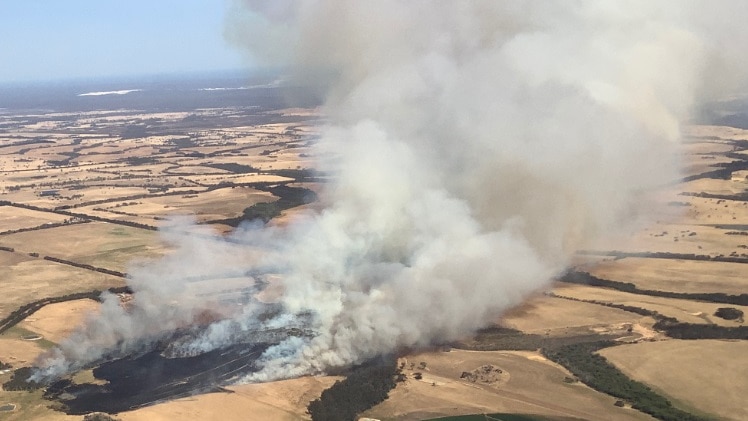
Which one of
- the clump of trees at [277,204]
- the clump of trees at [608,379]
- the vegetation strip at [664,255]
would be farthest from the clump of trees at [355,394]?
the clump of trees at [277,204]

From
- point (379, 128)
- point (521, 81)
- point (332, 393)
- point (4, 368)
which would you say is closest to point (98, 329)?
point (4, 368)

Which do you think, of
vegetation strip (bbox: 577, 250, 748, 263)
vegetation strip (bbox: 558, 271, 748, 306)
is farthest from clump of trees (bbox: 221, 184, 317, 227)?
vegetation strip (bbox: 558, 271, 748, 306)

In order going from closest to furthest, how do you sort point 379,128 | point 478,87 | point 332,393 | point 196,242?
point 332,393, point 379,128, point 478,87, point 196,242

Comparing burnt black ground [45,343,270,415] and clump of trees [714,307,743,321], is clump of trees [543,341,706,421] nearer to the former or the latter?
clump of trees [714,307,743,321]

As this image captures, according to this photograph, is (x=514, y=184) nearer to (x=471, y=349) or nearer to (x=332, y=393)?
(x=471, y=349)

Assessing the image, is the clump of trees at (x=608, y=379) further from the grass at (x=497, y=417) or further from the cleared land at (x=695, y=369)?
the grass at (x=497, y=417)
